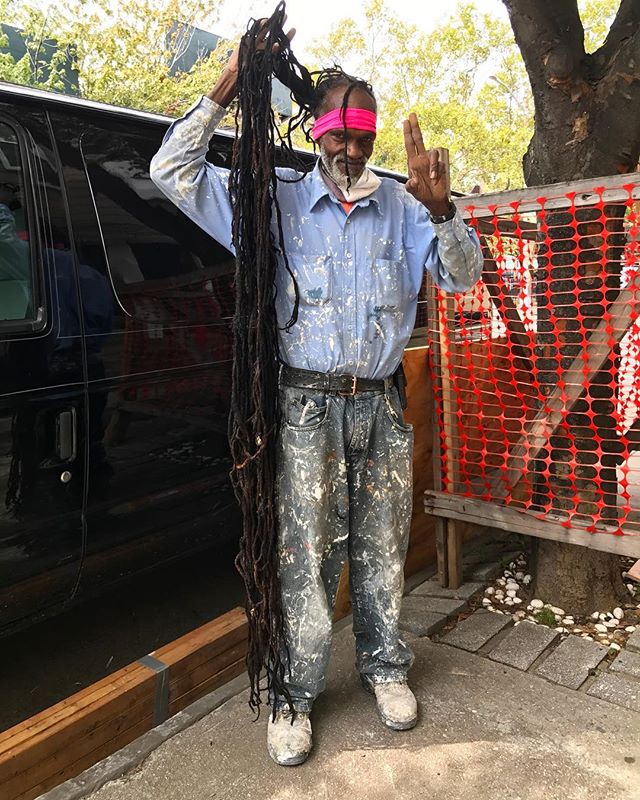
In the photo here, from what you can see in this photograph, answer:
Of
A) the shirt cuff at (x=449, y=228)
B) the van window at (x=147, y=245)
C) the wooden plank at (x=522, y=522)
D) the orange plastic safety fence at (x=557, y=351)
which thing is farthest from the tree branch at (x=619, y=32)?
the wooden plank at (x=522, y=522)

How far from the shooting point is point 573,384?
9.98 feet

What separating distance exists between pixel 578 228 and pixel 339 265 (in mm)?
1419

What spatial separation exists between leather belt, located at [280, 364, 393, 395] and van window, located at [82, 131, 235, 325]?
0.86 metres

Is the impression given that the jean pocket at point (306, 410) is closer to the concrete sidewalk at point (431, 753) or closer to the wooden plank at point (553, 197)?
the concrete sidewalk at point (431, 753)

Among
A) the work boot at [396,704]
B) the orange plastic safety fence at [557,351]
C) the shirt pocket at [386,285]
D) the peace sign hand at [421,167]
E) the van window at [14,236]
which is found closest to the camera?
the peace sign hand at [421,167]

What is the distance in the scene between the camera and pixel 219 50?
49.3 feet

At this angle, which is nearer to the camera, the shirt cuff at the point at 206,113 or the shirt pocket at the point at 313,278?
the shirt cuff at the point at 206,113

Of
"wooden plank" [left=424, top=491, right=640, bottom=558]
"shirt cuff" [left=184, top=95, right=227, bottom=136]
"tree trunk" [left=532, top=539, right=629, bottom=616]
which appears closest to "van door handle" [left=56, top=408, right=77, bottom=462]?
"shirt cuff" [left=184, top=95, right=227, bottom=136]

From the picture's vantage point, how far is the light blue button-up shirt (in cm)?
220

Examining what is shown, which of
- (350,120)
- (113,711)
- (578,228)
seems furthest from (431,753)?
(578,228)

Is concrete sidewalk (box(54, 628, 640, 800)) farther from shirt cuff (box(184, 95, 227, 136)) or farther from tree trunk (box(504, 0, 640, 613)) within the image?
shirt cuff (box(184, 95, 227, 136))

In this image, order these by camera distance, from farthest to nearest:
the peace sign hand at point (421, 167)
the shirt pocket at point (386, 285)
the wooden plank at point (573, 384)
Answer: the wooden plank at point (573, 384)
the shirt pocket at point (386, 285)
the peace sign hand at point (421, 167)

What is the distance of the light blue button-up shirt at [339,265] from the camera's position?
2199 millimetres

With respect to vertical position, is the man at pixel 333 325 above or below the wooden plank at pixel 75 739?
above
